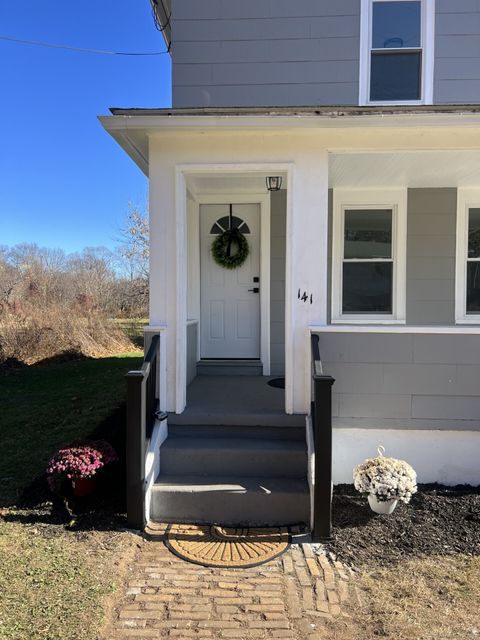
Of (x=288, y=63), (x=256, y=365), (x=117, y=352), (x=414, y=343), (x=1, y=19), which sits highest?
(x=1, y=19)

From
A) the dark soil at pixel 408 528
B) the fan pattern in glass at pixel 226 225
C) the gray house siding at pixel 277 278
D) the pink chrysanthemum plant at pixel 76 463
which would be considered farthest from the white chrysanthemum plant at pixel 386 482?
the fan pattern in glass at pixel 226 225

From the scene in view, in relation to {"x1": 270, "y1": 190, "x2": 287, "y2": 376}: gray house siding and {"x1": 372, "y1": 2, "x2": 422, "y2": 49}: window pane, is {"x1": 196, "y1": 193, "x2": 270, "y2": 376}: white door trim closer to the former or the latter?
{"x1": 270, "y1": 190, "x2": 287, "y2": 376}: gray house siding

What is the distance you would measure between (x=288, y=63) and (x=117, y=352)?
32.4 feet

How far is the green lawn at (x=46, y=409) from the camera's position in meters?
4.45

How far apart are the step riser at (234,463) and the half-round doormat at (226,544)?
0.46 m

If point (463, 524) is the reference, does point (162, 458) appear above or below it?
above

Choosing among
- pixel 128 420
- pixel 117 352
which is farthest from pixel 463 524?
pixel 117 352

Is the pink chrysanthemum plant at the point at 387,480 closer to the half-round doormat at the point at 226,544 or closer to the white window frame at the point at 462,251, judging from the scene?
the half-round doormat at the point at 226,544

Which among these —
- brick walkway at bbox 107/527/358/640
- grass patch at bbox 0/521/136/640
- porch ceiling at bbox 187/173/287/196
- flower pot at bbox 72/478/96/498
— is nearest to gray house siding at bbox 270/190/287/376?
porch ceiling at bbox 187/173/287/196

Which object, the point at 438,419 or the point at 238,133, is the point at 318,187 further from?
the point at 438,419

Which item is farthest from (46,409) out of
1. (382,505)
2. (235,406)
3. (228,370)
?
(382,505)

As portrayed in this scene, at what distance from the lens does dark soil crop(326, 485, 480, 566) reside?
9.61 ft

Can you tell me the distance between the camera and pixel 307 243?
3877 mm

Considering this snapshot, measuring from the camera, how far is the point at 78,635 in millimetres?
2137
